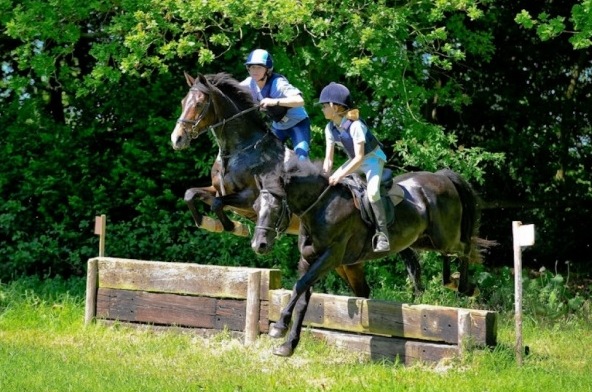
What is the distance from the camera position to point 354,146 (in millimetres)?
8773

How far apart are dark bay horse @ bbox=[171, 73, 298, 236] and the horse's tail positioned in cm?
187

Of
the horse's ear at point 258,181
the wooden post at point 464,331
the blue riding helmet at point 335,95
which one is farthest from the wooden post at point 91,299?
the wooden post at point 464,331

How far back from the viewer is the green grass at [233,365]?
312 inches

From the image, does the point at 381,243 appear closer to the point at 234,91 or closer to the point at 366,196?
the point at 366,196

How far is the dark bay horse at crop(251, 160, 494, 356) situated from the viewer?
8.48m

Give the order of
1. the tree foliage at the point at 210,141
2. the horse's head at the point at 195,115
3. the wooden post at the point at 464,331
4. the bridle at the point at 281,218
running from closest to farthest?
the bridle at the point at 281,218 < the wooden post at the point at 464,331 < the horse's head at the point at 195,115 < the tree foliage at the point at 210,141

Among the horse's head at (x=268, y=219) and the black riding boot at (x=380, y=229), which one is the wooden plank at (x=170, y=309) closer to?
the black riding boot at (x=380, y=229)

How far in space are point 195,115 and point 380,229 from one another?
79.9 inches

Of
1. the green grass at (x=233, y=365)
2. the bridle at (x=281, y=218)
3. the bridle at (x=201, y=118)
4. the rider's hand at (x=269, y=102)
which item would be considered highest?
the rider's hand at (x=269, y=102)

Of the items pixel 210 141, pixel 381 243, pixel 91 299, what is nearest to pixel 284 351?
pixel 381 243

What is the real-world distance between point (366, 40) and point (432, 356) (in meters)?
4.79

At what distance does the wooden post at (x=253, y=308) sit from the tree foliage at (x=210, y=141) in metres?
3.68

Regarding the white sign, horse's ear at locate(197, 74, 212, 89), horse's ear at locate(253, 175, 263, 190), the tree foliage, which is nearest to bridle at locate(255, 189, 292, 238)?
horse's ear at locate(253, 175, 263, 190)

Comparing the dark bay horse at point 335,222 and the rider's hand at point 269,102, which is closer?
the dark bay horse at point 335,222
